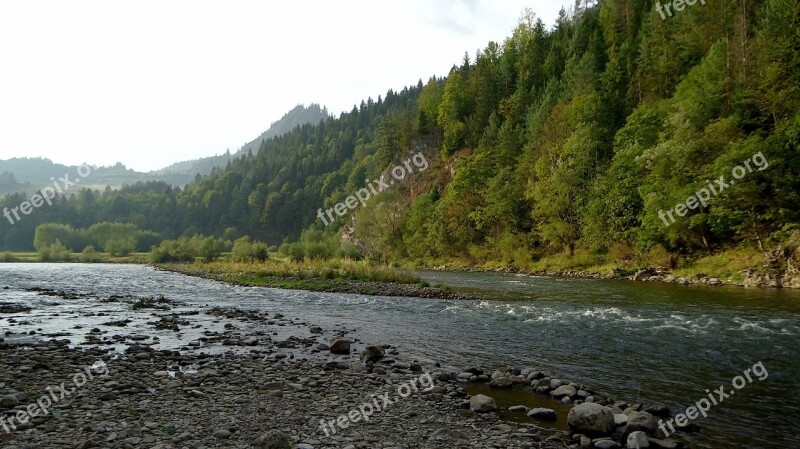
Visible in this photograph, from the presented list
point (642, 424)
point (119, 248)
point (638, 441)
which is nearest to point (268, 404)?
point (638, 441)

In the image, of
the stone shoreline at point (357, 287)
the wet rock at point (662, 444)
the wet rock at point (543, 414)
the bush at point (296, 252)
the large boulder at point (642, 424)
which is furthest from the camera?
the bush at point (296, 252)

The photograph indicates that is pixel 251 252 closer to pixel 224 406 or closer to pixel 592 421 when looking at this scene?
pixel 224 406

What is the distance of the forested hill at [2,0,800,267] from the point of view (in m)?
35.5

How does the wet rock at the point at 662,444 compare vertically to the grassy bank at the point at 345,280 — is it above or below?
above

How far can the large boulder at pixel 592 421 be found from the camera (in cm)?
754

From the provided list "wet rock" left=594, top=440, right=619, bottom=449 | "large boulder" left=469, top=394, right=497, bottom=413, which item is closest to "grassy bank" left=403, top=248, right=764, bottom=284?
"large boulder" left=469, top=394, right=497, bottom=413

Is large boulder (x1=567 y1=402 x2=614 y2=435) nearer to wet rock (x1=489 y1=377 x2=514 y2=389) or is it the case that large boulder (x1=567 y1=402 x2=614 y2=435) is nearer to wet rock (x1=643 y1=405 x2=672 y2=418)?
wet rock (x1=643 y1=405 x2=672 y2=418)

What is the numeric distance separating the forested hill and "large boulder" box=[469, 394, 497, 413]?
35666 mm

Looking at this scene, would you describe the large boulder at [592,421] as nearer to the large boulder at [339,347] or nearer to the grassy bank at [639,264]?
the large boulder at [339,347]

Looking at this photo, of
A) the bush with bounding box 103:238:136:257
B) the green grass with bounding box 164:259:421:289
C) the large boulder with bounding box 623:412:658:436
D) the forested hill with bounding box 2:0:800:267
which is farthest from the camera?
the bush with bounding box 103:238:136:257

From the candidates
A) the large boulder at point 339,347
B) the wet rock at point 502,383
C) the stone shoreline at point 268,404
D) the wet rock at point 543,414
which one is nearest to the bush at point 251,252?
the stone shoreline at point 268,404

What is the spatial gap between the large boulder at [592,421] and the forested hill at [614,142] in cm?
3521

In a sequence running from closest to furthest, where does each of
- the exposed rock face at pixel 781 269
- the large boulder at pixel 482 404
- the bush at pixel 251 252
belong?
the large boulder at pixel 482 404 → the exposed rock face at pixel 781 269 → the bush at pixel 251 252

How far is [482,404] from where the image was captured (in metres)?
8.75
